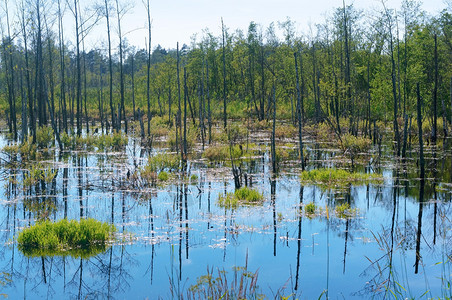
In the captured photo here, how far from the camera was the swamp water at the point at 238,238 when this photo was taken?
21.7ft

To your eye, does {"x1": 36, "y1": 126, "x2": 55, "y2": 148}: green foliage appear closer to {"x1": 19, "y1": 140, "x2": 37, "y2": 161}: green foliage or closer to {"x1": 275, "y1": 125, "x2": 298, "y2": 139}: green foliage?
{"x1": 19, "y1": 140, "x2": 37, "y2": 161}: green foliage

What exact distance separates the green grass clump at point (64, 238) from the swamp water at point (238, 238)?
0.73 feet

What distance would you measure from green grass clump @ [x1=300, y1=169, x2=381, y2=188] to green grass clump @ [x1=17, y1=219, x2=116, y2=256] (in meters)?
7.23

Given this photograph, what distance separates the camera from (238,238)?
865 cm

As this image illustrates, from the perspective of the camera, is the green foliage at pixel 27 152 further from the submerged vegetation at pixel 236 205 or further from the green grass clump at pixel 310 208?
the green grass clump at pixel 310 208

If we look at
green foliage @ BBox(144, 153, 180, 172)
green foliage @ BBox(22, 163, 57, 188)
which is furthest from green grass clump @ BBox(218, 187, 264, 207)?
green foliage @ BBox(22, 163, 57, 188)

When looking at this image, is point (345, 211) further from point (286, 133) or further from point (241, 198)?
point (286, 133)

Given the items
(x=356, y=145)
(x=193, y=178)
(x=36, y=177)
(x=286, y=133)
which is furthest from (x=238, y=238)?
(x=286, y=133)

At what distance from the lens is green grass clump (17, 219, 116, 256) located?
7.81m

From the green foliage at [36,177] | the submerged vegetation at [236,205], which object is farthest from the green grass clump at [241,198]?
the green foliage at [36,177]

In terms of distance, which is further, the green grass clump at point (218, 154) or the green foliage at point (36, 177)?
the green grass clump at point (218, 154)

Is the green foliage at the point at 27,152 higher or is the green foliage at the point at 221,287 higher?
the green foliage at the point at 27,152

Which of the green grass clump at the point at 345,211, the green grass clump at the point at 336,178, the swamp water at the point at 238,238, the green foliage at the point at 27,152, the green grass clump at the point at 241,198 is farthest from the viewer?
the green foliage at the point at 27,152

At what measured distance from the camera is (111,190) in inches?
508
